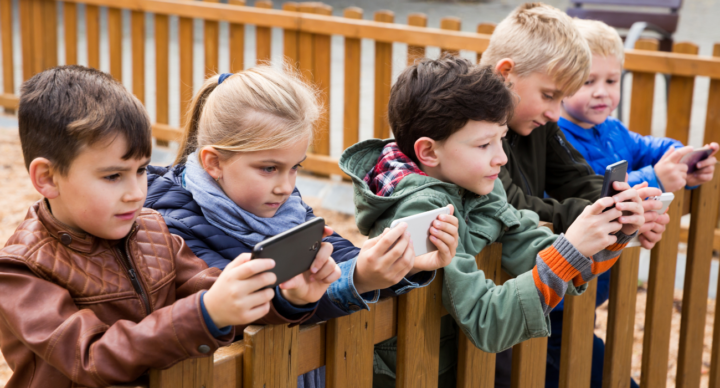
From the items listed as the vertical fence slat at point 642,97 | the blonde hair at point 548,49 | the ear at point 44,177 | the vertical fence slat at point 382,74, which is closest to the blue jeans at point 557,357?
the blonde hair at point 548,49

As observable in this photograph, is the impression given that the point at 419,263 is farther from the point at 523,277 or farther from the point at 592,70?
the point at 592,70

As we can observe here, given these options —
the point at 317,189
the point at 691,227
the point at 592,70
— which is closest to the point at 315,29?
the point at 317,189

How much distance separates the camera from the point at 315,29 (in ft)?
18.6

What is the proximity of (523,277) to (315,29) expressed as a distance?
4251 millimetres

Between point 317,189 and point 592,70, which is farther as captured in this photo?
point 317,189

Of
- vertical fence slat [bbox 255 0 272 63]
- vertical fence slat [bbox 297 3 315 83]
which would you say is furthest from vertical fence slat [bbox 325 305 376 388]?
vertical fence slat [bbox 255 0 272 63]

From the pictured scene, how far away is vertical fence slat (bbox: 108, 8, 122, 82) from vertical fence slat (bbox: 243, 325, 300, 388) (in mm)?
5551

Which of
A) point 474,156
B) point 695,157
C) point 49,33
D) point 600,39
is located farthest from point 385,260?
point 49,33

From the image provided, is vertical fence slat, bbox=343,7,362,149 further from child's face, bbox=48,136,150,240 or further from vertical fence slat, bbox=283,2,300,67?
child's face, bbox=48,136,150,240

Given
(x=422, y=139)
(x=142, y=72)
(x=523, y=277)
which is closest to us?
(x=523, y=277)

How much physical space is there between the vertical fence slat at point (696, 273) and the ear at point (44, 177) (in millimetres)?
2339

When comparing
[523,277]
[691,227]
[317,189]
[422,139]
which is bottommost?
[317,189]

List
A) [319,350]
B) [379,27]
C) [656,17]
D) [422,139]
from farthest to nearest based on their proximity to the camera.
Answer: [656,17]
[379,27]
[422,139]
[319,350]

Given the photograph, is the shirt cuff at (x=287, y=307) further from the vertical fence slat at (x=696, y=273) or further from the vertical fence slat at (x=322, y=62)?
the vertical fence slat at (x=322, y=62)
